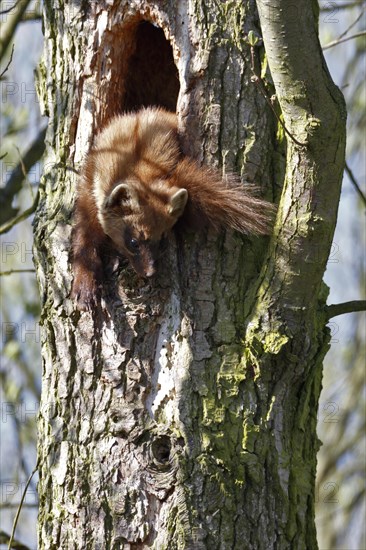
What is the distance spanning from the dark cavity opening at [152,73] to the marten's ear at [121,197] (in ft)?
2.76

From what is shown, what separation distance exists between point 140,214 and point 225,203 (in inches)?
46.1

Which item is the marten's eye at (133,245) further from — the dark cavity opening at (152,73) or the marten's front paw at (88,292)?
the dark cavity opening at (152,73)

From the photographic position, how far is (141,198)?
5.16m

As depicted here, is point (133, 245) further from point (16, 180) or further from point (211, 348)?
point (16, 180)

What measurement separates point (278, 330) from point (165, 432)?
72 centimetres

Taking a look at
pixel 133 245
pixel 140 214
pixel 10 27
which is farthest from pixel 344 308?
pixel 10 27

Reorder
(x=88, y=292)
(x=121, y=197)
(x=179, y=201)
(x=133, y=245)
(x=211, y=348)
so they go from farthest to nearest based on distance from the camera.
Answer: (x=121, y=197), (x=133, y=245), (x=179, y=201), (x=88, y=292), (x=211, y=348)

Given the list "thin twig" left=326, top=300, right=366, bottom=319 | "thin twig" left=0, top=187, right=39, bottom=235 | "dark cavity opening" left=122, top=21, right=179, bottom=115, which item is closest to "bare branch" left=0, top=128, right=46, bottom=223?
"thin twig" left=0, top=187, right=39, bottom=235

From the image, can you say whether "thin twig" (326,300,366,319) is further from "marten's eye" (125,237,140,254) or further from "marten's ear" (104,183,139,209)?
"marten's ear" (104,183,139,209)

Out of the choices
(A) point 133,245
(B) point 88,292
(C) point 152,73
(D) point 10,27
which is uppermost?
(D) point 10,27

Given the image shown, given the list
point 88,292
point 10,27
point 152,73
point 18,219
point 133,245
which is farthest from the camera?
point 152,73

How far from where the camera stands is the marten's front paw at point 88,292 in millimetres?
4227

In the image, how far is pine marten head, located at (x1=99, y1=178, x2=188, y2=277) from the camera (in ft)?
14.7

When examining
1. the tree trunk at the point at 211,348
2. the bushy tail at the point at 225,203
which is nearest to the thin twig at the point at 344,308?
the tree trunk at the point at 211,348
